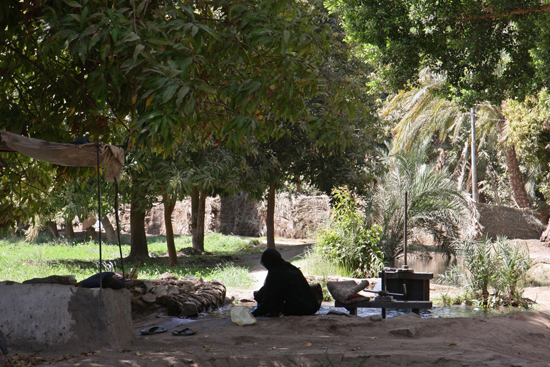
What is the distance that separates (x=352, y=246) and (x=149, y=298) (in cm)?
526

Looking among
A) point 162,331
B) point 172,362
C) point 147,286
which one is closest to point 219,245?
point 147,286

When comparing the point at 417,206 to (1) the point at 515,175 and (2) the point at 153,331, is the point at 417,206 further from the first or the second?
(2) the point at 153,331

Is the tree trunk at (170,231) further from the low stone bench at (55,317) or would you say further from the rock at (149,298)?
the low stone bench at (55,317)

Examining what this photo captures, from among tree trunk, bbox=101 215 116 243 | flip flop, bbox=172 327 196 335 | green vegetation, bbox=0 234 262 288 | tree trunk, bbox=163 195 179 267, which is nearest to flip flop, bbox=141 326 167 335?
flip flop, bbox=172 327 196 335

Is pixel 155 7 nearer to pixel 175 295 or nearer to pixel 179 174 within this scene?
pixel 175 295

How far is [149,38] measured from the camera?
3896mm

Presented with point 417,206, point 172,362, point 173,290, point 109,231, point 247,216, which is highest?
point 417,206

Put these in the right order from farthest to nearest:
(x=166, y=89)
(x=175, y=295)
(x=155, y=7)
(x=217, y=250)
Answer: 1. (x=217, y=250)
2. (x=175, y=295)
3. (x=155, y=7)
4. (x=166, y=89)

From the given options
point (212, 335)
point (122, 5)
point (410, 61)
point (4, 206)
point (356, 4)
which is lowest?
point (212, 335)

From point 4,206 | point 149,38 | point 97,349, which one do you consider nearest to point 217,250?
point 4,206

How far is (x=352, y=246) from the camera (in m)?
11.8

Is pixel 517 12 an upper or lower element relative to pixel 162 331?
upper

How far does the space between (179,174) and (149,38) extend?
296 inches

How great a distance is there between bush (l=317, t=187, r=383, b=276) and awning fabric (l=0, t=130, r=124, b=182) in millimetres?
7309
